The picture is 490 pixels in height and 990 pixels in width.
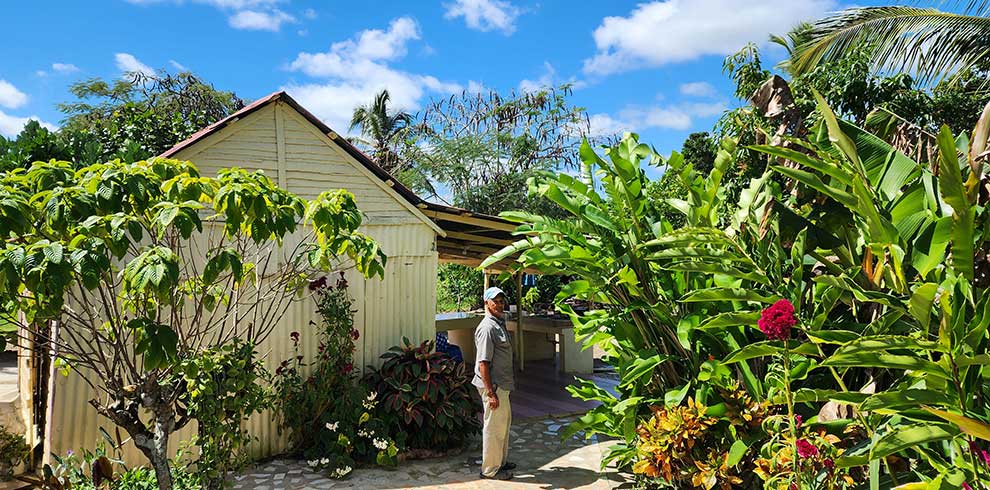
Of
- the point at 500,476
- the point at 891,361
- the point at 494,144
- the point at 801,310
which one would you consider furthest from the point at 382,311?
the point at 494,144

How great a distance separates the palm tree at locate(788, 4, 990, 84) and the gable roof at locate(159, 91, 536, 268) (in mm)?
7192

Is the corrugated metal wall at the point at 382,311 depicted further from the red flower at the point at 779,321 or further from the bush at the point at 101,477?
the red flower at the point at 779,321

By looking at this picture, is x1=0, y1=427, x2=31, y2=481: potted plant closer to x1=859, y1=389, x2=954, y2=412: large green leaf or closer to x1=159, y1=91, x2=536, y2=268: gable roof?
x1=159, y1=91, x2=536, y2=268: gable roof

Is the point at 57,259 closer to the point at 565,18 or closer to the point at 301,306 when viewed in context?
the point at 301,306

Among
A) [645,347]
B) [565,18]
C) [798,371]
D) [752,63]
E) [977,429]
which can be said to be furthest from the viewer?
[565,18]

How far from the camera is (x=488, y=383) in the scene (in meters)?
6.25

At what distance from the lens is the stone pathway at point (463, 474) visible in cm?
609

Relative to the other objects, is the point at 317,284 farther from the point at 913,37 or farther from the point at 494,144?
→ the point at 494,144

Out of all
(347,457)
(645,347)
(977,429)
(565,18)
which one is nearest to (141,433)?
(347,457)

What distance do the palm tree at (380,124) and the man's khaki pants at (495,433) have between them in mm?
23893

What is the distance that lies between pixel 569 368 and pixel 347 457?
7.15m

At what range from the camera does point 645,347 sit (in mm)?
5406

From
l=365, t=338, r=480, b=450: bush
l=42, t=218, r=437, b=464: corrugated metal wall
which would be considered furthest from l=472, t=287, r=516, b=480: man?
l=42, t=218, r=437, b=464: corrugated metal wall

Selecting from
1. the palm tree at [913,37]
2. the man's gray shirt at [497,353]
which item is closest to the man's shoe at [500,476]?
the man's gray shirt at [497,353]
